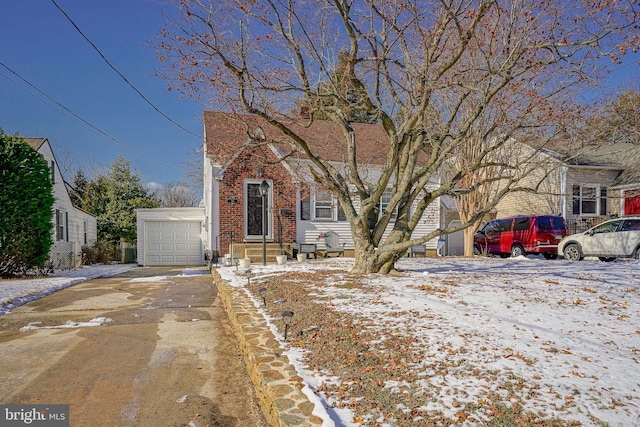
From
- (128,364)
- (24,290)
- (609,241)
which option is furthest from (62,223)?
(609,241)

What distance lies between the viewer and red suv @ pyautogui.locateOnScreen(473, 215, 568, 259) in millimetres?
14422

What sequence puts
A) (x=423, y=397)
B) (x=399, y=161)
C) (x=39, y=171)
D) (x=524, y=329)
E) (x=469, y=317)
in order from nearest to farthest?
(x=423, y=397)
(x=524, y=329)
(x=469, y=317)
(x=399, y=161)
(x=39, y=171)

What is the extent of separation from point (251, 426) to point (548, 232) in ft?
47.2

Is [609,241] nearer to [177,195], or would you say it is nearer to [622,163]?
[622,163]

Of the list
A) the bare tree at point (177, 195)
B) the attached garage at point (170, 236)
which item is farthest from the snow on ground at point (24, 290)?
the bare tree at point (177, 195)

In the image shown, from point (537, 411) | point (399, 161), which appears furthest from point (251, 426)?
point (399, 161)

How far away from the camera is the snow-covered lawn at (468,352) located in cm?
251

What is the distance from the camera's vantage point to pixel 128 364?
4152 mm

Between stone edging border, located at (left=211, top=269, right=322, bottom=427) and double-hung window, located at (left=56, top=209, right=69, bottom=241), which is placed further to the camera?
double-hung window, located at (left=56, top=209, right=69, bottom=241)

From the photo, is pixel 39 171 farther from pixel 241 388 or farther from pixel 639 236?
pixel 639 236

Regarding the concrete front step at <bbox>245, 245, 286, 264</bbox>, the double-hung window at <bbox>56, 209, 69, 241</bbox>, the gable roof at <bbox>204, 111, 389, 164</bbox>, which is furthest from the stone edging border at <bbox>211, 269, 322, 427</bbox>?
the double-hung window at <bbox>56, 209, 69, 241</bbox>

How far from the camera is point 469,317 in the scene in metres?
4.46

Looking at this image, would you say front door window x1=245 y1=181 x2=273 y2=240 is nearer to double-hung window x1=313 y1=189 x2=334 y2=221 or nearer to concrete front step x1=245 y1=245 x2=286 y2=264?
concrete front step x1=245 y1=245 x2=286 y2=264

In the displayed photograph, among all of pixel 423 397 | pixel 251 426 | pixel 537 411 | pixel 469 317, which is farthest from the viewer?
pixel 469 317
